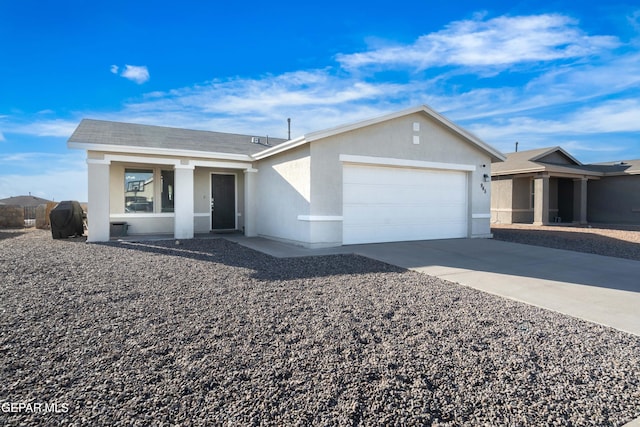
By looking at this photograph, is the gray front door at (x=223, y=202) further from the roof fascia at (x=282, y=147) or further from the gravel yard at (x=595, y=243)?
the gravel yard at (x=595, y=243)

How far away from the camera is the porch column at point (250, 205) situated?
12.9m

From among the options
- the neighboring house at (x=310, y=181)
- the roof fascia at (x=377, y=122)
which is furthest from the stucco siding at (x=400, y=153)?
the roof fascia at (x=377, y=122)

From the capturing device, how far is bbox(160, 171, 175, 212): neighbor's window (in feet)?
44.1

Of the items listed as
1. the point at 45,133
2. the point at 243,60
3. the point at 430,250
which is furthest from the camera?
the point at 45,133

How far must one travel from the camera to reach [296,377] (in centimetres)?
278

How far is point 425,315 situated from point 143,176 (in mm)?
12261

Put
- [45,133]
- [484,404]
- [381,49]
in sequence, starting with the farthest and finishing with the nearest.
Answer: [45,133], [381,49], [484,404]

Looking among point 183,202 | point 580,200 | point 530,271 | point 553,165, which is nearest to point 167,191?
point 183,202

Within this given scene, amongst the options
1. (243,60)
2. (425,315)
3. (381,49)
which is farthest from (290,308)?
(243,60)

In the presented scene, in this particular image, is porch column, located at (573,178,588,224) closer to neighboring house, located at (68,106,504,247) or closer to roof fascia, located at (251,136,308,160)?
neighboring house, located at (68,106,504,247)

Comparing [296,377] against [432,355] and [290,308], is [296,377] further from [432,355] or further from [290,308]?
[290,308]

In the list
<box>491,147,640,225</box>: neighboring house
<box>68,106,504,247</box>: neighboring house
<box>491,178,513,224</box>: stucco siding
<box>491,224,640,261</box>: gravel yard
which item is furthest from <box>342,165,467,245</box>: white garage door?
<box>491,178,513,224</box>: stucco siding

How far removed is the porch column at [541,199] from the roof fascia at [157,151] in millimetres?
14829

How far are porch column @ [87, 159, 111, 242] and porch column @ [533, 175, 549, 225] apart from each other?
63.0ft
